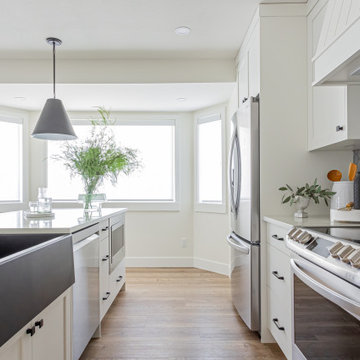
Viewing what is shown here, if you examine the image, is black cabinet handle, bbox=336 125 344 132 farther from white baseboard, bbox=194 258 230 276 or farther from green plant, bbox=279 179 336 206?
white baseboard, bbox=194 258 230 276

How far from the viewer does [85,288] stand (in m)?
2.03

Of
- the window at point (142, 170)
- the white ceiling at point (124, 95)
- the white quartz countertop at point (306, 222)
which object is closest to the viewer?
the white quartz countertop at point (306, 222)

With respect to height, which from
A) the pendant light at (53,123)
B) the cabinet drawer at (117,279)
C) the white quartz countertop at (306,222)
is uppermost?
the pendant light at (53,123)

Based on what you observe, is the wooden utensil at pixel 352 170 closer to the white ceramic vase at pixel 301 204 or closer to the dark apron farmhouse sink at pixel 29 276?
the white ceramic vase at pixel 301 204

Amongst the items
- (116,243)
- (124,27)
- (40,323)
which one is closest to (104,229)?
(116,243)

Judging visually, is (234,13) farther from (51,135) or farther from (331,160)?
(51,135)

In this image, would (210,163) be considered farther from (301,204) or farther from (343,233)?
(343,233)

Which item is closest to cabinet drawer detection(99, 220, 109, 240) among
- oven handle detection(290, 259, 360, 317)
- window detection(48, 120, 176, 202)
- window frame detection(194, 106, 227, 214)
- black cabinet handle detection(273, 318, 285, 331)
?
black cabinet handle detection(273, 318, 285, 331)

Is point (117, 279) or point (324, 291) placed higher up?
point (324, 291)

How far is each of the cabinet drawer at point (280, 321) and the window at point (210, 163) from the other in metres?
2.00

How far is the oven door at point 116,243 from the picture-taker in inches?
→ 113

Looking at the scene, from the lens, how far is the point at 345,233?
1337 millimetres

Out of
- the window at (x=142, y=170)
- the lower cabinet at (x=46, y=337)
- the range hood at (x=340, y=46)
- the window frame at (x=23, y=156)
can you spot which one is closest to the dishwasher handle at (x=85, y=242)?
the lower cabinet at (x=46, y=337)

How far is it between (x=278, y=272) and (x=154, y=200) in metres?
2.81
